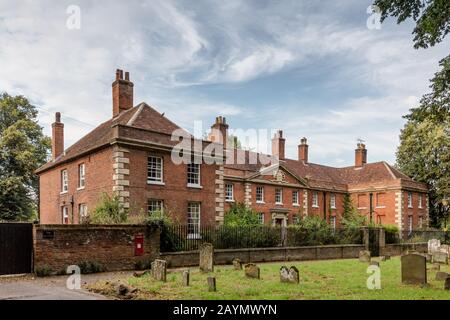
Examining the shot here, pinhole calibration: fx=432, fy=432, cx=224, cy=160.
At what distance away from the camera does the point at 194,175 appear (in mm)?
27359

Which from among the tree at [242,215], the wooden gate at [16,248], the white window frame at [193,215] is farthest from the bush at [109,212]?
the tree at [242,215]

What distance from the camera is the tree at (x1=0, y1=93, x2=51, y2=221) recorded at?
41.3 meters

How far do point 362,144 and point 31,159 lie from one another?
3741 centimetres

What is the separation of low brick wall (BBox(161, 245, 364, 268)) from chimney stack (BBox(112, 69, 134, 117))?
13.7m

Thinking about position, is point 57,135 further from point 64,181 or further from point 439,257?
point 439,257

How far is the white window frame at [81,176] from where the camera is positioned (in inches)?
1081

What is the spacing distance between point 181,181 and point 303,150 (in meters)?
26.3

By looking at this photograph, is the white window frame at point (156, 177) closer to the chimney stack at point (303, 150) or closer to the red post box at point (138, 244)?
the red post box at point (138, 244)

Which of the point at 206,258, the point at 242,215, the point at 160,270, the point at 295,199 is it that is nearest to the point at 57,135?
the point at 242,215

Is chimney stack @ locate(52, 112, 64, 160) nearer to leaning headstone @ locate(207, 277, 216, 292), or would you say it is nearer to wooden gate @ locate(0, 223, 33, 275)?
wooden gate @ locate(0, 223, 33, 275)

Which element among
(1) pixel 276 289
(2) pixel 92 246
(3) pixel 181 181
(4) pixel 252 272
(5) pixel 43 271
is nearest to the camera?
(1) pixel 276 289

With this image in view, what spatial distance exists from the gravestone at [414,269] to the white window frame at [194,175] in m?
15.4
